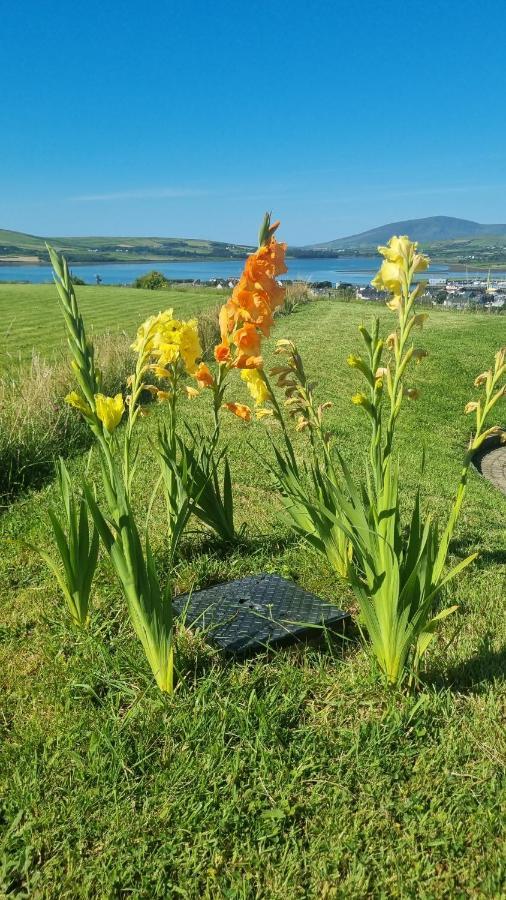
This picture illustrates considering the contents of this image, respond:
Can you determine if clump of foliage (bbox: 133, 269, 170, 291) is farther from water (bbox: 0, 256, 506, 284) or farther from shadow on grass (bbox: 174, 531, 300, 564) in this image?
shadow on grass (bbox: 174, 531, 300, 564)

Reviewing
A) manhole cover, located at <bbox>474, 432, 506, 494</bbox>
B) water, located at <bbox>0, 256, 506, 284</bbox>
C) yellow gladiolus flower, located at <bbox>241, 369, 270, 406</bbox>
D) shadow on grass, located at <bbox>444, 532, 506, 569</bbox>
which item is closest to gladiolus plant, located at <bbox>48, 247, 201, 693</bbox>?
yellow gladiolus flower, located at <bbox>241, 369, 270, 406</bbox>

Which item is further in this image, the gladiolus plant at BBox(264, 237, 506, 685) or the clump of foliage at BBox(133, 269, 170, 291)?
the clump of foliage at BBox(133, 269, 170, 291)

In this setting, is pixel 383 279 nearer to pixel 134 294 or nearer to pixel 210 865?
pixel 210 865

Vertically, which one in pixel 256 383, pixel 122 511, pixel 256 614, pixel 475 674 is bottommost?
pixel 475 674

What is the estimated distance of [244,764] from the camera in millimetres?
2172

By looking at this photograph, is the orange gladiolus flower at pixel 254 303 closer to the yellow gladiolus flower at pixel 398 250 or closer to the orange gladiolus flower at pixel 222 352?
the orange gladiolus flower at pixel 222 352

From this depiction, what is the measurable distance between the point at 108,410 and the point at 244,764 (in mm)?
1263

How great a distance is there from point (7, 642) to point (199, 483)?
1160 millimetres

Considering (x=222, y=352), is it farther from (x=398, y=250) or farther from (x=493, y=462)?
(x=493, y=462)

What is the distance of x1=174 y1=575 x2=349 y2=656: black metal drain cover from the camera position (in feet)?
8.94

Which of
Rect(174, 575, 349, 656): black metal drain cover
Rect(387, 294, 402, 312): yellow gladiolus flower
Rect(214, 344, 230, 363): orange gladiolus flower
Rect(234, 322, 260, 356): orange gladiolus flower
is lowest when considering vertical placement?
Rect(174, 575, 349, 656): black metal drain cover

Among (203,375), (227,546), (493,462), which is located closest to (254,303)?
(203,375)

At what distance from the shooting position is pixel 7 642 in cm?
292

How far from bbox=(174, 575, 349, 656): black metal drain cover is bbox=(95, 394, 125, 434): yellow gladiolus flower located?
0.82 m
